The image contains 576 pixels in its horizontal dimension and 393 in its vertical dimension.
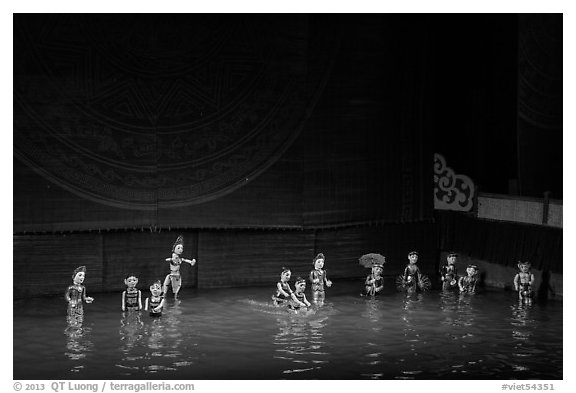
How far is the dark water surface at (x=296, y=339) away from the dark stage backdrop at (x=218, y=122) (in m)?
1.51

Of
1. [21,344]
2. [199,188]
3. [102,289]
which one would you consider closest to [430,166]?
[199,188]

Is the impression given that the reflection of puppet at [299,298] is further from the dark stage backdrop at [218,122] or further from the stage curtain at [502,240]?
the stage curtain at [502,240]

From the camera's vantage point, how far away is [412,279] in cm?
1734

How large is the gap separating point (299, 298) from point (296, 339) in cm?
211

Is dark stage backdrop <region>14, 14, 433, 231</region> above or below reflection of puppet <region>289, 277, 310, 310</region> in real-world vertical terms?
above

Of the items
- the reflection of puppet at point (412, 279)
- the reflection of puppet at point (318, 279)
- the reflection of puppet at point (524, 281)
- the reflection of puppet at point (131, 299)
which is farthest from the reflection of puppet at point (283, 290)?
the reflection of puppet at point (524, 281)

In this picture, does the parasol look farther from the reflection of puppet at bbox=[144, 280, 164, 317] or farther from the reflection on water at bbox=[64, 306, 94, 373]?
the reflection on water at bbox=[64, 306, 94, 373]

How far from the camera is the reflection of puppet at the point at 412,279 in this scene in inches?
682

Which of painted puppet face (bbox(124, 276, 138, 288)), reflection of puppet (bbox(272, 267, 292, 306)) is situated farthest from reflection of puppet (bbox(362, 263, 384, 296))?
painted puppet face (bbox(124, 276, 138, 288))

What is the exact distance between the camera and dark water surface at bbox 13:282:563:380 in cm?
1243

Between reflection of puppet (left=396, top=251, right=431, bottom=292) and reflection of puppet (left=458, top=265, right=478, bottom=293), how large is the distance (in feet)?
1.84

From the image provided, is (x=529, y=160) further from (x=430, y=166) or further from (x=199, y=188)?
(x=199, y=188)
